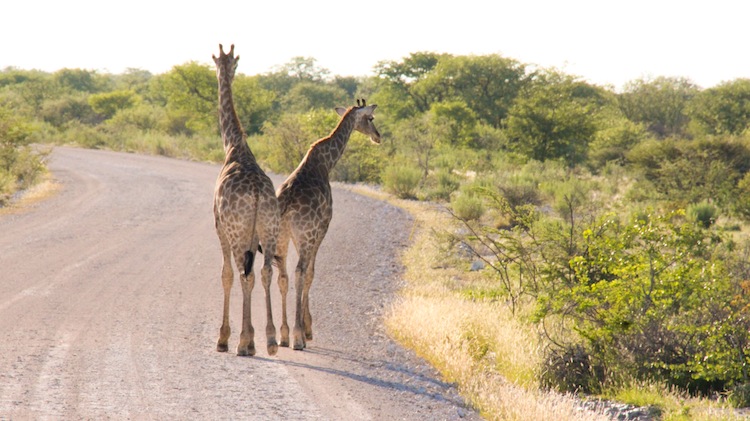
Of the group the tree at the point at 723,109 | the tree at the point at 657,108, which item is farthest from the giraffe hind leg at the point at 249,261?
the tree at the point at 657,108

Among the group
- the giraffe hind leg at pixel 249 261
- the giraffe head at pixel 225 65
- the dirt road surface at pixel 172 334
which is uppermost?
the giraffe head at pixel 225 65

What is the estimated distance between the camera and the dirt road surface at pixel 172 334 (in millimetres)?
6453

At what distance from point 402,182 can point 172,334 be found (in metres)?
17.1

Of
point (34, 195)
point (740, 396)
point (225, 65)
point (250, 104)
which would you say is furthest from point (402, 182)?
point (250, 104)

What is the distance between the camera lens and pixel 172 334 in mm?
8773

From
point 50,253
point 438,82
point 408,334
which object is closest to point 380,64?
point 438,82

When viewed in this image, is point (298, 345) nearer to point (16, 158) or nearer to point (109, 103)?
point (16, 158)

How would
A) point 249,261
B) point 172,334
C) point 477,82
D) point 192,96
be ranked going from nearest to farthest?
point 249,261 < point 172,334 < point 192,96 < point 477,82

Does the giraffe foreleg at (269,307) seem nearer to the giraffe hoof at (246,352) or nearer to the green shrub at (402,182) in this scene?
the giraffe hoof at (246,352)

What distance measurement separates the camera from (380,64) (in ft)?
187

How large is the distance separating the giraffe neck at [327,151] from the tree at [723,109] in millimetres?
43826

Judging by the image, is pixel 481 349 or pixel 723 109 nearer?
pixel 481 349

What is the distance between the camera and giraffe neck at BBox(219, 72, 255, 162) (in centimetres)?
888

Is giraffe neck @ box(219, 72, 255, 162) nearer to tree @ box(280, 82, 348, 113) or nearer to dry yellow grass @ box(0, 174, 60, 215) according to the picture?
dry yellow grass @ box(0, 174, 60, 215)
